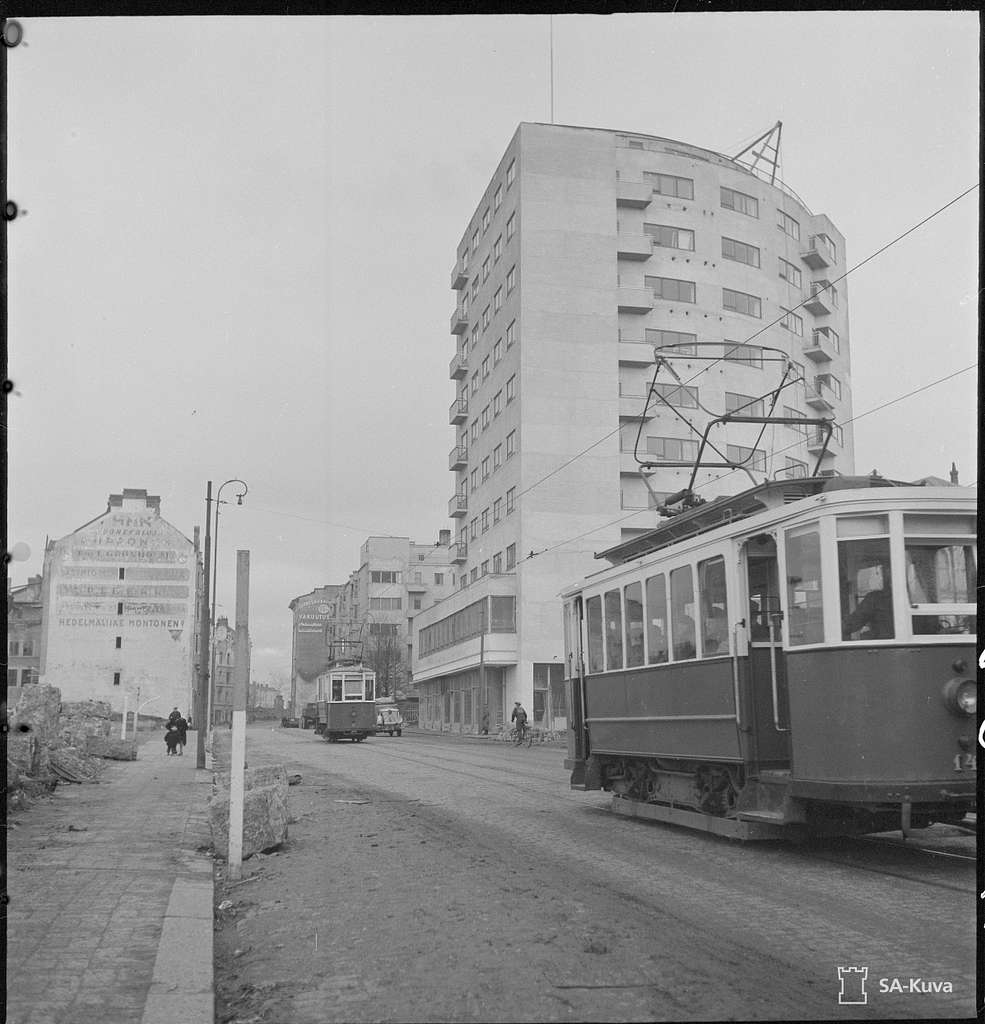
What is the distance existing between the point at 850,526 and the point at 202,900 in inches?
225

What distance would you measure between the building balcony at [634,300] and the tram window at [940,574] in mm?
11589

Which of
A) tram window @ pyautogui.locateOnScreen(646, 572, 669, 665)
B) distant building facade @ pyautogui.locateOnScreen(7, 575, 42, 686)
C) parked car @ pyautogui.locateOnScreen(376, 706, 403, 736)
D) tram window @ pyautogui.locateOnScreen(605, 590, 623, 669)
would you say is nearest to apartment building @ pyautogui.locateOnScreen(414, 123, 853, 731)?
tram window @ pyautogui.locateOnScreen(605, 590, 623, 669)

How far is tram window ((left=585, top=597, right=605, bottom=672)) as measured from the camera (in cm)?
1367

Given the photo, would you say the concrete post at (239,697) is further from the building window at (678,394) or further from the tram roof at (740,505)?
the building window at (678,394)

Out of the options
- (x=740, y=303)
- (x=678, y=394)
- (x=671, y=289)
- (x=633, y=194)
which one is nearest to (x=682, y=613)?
(x=678, y=394)

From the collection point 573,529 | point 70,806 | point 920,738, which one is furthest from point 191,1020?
point 573,529

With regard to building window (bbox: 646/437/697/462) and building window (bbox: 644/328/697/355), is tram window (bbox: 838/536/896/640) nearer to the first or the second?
building window (bbox: 646/437/697/462)

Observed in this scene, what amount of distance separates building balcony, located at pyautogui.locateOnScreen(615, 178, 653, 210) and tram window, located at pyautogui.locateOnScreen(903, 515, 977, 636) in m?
11.4

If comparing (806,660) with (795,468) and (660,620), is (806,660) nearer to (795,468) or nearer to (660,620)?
Result: (660,620)

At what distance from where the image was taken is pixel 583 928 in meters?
6.62

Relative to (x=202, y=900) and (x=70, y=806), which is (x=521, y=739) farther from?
(x=202, y=900)

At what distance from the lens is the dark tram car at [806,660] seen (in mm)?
8148

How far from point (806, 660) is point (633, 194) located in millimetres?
17745

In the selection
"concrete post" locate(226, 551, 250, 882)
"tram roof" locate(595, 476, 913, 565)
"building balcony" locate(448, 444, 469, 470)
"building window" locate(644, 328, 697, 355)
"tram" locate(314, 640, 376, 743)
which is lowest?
"tram" locate(314, 640, 376, 743)
